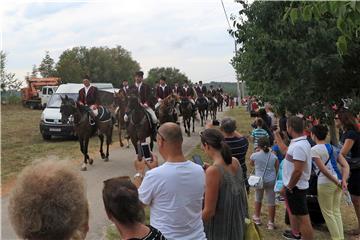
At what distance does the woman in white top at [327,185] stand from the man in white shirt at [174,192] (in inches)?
130

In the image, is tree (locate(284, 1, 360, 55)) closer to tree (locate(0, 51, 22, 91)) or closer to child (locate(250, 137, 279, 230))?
child (locate(250, 137, 279, 230))

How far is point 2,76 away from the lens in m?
51.2

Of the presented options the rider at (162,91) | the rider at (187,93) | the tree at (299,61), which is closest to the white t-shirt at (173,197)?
the tree at (299,61)

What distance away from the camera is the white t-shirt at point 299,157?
6020 millimetres

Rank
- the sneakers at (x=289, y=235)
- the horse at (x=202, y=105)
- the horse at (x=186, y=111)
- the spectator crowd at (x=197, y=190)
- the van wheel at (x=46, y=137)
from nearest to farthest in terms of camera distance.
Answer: the spectator crowd at (x=197, y=190), the sneakers at (x=289, y=235), the van wheel at (x=46, y=137), the horse at (x=186, y=111), the horse at (x=202, y=105)

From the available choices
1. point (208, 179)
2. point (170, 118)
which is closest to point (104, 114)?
point (170, 118)

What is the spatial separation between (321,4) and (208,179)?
5.90 ft

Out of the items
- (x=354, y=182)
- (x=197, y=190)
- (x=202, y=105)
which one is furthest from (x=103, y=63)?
(x=197, y=190)

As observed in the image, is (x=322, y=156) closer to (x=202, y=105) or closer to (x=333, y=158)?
(x=333, y=158)

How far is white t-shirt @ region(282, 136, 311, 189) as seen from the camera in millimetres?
6020

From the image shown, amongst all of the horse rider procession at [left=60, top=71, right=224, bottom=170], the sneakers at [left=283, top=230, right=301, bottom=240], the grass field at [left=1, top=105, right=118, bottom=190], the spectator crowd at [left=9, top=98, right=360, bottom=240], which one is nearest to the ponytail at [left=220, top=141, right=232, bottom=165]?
the spectator crowd at [left=9, top=98, right=360, bottom=240]

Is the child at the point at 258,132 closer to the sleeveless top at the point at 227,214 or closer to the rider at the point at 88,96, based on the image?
the sleeveless top at the point at 227,214

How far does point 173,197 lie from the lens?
3764 millimetres

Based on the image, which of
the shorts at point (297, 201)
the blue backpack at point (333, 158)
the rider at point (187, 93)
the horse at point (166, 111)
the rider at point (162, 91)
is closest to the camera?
the shorts at point (297, 201)
